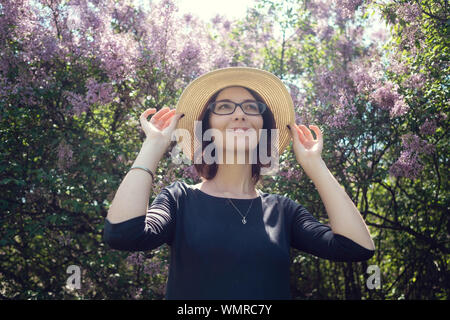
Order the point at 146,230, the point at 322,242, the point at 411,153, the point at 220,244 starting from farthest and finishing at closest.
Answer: the point at 411,153, the point at 322,242, the point at 220,244, the point at 146,230

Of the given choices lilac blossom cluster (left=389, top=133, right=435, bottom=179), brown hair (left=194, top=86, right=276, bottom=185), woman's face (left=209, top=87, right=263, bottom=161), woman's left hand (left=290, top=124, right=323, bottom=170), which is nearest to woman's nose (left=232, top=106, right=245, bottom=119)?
woman's face (left=209, top=87, right=263, bottom=161)

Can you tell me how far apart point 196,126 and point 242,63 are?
3.31 m

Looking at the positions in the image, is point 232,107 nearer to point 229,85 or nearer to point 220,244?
point 229,85

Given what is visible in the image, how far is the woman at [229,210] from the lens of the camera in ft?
4.64

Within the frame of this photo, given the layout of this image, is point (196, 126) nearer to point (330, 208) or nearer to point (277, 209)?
point (277, 209)

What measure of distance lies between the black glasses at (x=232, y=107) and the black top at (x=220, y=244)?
414mm

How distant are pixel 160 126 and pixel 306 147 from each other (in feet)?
2.18

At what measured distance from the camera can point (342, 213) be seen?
4.99 ft

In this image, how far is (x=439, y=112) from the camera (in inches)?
140

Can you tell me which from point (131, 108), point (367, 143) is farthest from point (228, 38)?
point (367, 143)

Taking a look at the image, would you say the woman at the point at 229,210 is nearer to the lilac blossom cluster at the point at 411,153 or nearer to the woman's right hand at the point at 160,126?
the woman's right hand at the point at 160,126

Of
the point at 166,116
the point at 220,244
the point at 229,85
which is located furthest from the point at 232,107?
the point at 220,244

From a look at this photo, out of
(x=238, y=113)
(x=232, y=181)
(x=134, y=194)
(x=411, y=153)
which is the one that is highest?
(x=411, y=153)

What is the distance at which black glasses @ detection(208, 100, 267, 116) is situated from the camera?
1794 mm
